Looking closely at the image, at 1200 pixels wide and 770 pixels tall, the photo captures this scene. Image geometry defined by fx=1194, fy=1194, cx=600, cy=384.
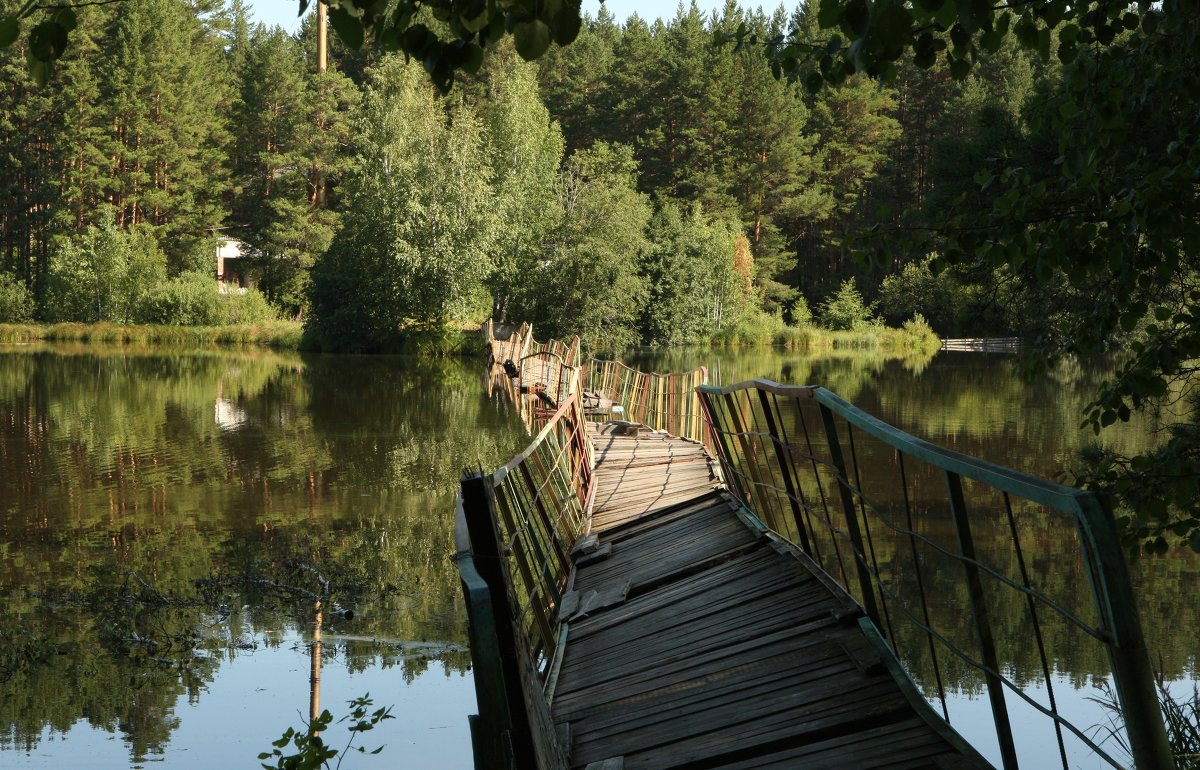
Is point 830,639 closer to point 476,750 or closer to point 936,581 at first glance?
point 476,750

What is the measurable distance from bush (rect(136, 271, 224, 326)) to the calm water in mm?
22103

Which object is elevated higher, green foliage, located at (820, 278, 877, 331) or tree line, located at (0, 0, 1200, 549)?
tree line, located at (0, 0, 1200, 549)

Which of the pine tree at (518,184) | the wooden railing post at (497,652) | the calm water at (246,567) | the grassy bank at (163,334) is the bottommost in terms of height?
the calm water at (246,567)

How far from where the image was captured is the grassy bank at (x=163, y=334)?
4566 cm

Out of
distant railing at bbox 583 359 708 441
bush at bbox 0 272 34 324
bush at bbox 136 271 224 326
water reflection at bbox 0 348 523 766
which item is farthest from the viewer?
bush at bbox 0 272 34 324

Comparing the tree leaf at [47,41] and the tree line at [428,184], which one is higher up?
the tree line at [428,184]

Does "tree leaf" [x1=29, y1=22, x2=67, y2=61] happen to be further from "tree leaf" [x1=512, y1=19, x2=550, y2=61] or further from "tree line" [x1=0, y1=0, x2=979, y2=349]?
"tree line" [x1=0, y1=0, x2=979, y2=349]

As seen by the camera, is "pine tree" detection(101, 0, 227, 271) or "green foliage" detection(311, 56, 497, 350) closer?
"green foliage" detection(311, 56, 497, 350)

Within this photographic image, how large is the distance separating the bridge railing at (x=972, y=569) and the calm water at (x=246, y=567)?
2.20 feet

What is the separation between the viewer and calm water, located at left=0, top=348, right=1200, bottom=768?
711 cm

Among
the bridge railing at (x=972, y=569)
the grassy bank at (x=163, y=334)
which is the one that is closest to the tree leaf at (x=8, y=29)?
the bridge railing at (x=972, y=569)

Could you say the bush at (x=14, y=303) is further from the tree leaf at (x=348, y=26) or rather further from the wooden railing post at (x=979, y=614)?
the wooden railing post at (x=979, y=614)

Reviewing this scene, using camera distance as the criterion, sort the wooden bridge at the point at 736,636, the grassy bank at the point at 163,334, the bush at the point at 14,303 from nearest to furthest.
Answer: the wooden bridge at the point at 736,636, the grassy bank at the point at 163,334, the bush at the point at 14,303

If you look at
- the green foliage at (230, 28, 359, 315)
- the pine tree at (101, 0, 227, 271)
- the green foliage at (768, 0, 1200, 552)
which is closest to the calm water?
the green foliage at (768, 0, 1200, 552)
